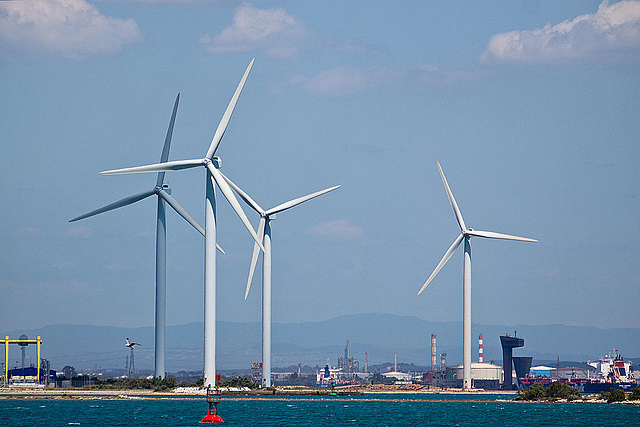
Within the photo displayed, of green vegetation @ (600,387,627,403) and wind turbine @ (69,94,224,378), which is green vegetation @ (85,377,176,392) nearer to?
wind turbine @ (69,94,224,378)

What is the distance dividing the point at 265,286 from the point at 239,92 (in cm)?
5082

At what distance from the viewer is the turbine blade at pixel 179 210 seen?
512ft

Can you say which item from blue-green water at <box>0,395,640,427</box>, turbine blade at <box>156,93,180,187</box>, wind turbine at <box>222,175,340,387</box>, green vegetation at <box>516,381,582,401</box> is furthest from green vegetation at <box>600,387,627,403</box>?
turbine blade at <box>156,93,180,187</box>

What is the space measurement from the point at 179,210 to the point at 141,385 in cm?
4049

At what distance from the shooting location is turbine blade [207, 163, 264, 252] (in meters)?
122

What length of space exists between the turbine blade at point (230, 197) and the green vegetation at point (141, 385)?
5052cm

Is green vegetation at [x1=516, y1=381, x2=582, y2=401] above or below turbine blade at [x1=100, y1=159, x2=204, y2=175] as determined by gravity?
below

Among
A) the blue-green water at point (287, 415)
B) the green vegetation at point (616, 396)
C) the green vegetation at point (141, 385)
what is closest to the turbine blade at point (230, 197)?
the blue-green water at point (287, 415)

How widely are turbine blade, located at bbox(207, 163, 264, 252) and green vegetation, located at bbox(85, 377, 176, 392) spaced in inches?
1989

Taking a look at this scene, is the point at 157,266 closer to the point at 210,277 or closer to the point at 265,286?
the point at 265,286

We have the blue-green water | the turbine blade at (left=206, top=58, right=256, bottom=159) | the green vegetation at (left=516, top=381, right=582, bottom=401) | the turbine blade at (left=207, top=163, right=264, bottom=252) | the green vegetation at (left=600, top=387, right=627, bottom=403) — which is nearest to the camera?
the blue-green water

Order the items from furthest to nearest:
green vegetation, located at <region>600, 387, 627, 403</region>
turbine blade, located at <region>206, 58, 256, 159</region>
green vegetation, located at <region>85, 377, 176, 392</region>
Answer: green vegetation, located at <region>85, 377, 176, 392</region> → green vegetation, located at <region>600, 387, 627, 403</region> → turbine blade, located at <region>206, 58, 256, 159</region>

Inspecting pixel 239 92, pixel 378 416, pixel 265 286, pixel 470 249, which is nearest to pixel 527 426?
pixel 378 416

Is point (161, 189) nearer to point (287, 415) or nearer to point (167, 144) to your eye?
point (167, 144)
